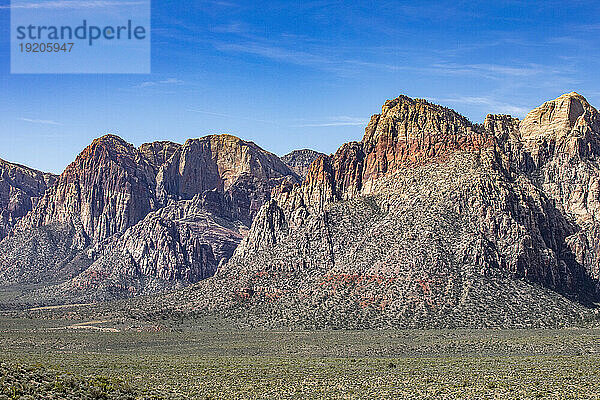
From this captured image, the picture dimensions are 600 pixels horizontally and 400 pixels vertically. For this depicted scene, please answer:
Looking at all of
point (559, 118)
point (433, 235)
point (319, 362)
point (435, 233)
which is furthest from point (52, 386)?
point (559, 118)

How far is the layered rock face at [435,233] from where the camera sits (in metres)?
142

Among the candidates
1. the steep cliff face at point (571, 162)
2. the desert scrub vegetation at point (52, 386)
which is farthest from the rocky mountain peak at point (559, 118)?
the desert scrub vegetation at point (52, 386)

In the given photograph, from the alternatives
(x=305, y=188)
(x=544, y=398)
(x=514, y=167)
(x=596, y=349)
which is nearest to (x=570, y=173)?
(x=514, y=167)

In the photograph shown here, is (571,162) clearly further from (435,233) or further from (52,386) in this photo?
(52,386)

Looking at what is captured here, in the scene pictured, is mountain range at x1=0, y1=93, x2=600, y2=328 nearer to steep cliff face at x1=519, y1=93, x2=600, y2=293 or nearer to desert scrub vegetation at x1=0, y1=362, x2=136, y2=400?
steep cliff face at x1=519, y1=93, x2=600, y2=293

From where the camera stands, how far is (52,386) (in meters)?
58.7

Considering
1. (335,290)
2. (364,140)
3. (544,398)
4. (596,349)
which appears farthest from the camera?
(364,140)

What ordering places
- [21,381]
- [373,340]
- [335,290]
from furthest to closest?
1. [335,290]
2. [373,340]
3. [21,381]

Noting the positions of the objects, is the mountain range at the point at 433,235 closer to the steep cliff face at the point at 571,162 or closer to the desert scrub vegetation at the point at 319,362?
the steep cliff face at the point at 571,162

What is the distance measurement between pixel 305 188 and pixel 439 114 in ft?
136

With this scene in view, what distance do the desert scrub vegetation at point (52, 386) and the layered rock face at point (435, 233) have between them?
3050 inches

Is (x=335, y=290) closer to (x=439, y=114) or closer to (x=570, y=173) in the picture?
(x=439, y=114)

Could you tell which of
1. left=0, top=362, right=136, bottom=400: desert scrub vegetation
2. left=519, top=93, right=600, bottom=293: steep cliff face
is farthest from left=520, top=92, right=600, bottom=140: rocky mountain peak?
left=0, top=362, right=136, bottom=400: desert scrub vegetation

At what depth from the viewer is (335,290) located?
153125mm
